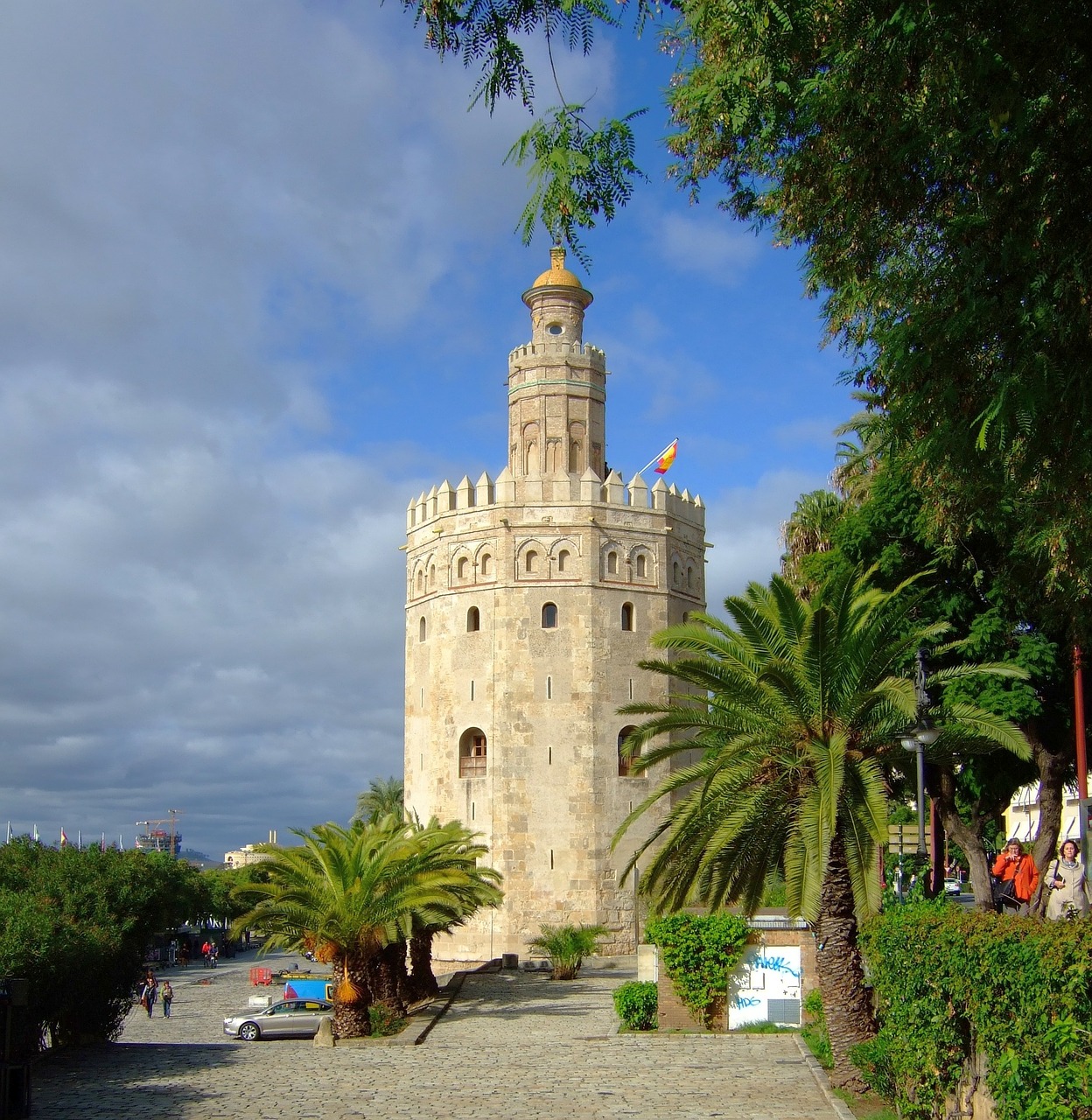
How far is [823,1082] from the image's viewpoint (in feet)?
45.0

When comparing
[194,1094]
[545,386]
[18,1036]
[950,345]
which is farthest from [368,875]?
[545,386]

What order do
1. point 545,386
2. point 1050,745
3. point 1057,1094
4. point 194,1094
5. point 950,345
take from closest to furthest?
1. point 1057,1094
2. point 950,345
3. point 194,1094
4. point 1050,745
5. point 545,386

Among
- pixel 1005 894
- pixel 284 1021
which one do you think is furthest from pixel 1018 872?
pixel 284 1021

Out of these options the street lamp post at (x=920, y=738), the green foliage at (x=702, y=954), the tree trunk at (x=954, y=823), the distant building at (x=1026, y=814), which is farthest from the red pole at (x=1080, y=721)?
the distant building at (x=1026, y=814)

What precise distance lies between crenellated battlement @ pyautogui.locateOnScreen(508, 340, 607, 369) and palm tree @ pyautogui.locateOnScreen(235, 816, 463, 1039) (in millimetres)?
18059

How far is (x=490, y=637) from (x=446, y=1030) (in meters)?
14.0

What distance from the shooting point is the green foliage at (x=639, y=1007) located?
19.2 metres

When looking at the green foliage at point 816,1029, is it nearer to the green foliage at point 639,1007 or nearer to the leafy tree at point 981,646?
the green foliage at point 639,1007

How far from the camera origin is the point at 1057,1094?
268 inches

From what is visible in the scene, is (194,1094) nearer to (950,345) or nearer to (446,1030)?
(446,1030)

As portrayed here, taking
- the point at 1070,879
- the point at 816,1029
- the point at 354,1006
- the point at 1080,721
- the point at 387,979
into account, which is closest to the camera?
the point at 1070,879

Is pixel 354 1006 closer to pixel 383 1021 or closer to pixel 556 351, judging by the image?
pixel 383 1021

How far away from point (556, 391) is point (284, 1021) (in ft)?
60.2

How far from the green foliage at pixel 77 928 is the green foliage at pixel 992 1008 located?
10.5 metres
